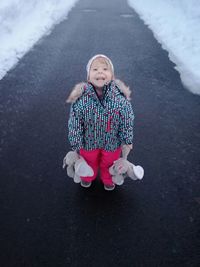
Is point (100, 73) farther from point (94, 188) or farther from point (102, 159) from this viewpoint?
point (94, 188)

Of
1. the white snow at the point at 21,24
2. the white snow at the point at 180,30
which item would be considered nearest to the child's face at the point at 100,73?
the white snow at the point at 180,30

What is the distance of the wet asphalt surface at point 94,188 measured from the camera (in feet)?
9.10

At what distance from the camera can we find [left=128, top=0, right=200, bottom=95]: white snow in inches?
270

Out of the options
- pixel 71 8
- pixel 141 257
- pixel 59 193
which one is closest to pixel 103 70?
pixel 59 193

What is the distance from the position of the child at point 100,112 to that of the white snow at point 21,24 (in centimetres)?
372

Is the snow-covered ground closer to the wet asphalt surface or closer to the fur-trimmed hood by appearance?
Answer: the wet asphalt surface

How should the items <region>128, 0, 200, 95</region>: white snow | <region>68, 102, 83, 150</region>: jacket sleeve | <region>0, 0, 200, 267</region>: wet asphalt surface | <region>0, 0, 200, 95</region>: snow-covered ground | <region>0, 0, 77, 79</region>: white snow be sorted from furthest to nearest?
<region>0, 0, 77, 79</region>: white snow
<region>0, 0, 200, 95</region>: snow-covered ground
<region>128, 0, 200, 95</region>: white snow
<region>68, 102, 83, 150</region>: jacket sleeve
<region>0, 0, 200, 267</region>: wet asphalt surface

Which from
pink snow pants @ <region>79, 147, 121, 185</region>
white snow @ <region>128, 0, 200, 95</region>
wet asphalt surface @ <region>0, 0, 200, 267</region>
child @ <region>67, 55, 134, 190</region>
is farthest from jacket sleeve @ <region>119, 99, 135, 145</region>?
white snow @ <region>128, 0, 200, 95</region>

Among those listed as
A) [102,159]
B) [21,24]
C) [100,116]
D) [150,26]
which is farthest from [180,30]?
[100,116]

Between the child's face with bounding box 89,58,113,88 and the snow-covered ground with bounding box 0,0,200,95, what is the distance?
3454 mm

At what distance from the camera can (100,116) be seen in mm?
2875

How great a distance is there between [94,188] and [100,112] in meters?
1.01

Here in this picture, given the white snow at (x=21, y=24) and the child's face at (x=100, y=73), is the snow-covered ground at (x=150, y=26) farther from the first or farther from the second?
the child's face at (x=100, y=73)

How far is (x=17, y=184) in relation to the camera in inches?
136
